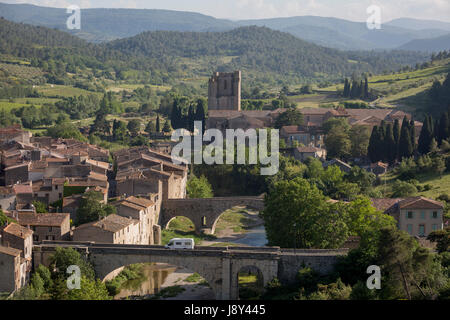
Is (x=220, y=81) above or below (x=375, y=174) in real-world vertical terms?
above

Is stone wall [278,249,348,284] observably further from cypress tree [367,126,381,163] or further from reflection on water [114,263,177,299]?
cypress tree [367,126,381,163]

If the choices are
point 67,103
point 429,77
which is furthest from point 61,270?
point 429,77

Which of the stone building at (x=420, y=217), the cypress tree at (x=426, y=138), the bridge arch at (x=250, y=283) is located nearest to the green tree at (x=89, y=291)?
the bridge arch at (x=250, y=283)

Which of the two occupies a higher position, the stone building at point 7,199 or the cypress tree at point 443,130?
the cypress tree at point 443,130

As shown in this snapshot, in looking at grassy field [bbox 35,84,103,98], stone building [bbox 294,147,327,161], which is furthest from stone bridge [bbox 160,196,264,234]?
grassy field [bbox 35,84,103,98]

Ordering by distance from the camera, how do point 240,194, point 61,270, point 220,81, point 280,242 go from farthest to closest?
point 220,81, point 240,194, point 280,242, point 61,270

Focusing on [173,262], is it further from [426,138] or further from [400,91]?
[400,91]

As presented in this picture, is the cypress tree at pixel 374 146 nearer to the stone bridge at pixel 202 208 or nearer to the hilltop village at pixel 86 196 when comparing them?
the hilltop village at pixel 86 196
